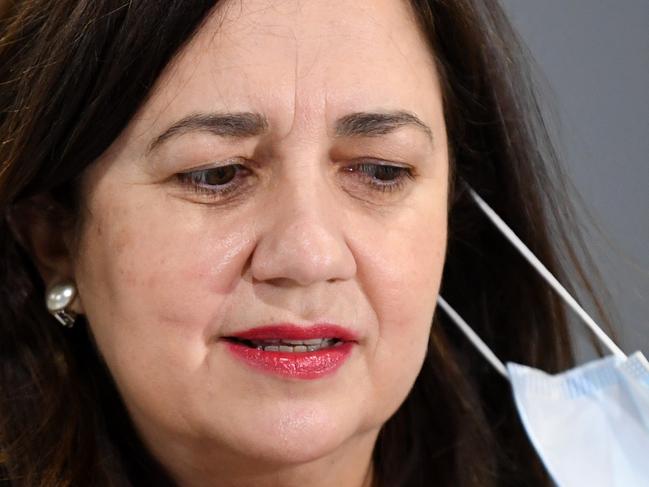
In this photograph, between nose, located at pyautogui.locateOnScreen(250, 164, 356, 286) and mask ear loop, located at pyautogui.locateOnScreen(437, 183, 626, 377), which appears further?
mask ear loop, located at pyautogui.locateOnScreen(437, 183, 626, 377)

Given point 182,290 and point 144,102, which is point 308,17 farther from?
point 182,290

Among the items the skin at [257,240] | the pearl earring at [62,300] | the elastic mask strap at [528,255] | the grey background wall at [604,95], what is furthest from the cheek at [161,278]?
the grey background wall at [604,95]

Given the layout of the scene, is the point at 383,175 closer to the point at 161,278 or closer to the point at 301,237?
the point at 301,237

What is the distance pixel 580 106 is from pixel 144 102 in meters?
0.85

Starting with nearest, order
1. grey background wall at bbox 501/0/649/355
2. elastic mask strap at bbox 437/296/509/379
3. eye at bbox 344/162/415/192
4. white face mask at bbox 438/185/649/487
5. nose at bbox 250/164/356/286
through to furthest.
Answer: nose at bbox 250/164/356/286, eye at bbox 344/162/415/192, white face mask at bbox 438/185/649/487, elastic mask strap at bbox 437/296/509/379, grey background wall at bbox 501/0/649/355

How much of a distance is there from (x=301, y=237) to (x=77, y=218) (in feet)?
0.97

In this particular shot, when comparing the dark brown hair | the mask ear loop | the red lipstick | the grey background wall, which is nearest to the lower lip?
the red lipstick

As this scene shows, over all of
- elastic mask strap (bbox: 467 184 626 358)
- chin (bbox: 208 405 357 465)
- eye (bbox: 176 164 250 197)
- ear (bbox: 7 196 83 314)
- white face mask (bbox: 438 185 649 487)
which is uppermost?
eye (bbox: 176 164 250 197)

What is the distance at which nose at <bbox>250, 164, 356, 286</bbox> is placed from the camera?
3.89 feet

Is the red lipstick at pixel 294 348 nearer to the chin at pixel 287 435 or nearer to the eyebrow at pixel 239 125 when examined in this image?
the chin at pixel 287 435

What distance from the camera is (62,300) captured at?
136 centimetres

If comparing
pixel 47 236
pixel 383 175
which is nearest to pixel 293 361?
pixel 383 175

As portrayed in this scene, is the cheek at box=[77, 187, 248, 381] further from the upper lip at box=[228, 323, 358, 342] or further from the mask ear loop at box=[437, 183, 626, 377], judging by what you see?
the mask ear loop at box=[437, 183, 626, 377]

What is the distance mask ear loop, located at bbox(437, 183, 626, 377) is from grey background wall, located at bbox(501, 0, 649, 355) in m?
0.23
